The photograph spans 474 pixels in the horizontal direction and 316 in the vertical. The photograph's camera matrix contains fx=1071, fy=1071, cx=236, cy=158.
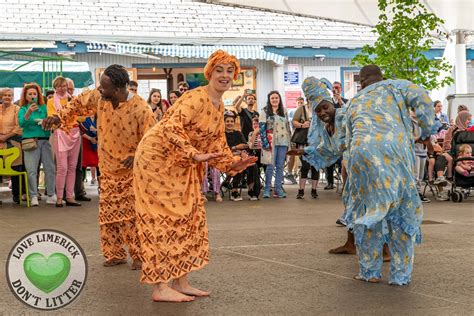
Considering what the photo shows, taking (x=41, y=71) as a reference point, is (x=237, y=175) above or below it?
below

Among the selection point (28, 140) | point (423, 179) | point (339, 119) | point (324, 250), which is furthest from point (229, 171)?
point (423, 179)

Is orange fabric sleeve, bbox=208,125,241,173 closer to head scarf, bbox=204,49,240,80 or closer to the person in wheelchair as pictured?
head scarf, bbox=204,49,240,80

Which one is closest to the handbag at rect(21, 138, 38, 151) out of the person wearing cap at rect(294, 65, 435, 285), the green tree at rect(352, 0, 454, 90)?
the green tree at rect(352, 0, 454, 90)

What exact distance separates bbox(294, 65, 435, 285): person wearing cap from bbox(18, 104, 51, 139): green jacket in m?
9.07

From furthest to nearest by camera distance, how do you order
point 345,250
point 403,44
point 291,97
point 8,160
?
point 291,97, point 403,44, point 8,160, point 345,250

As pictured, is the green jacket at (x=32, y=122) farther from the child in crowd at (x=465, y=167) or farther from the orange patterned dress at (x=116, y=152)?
the orange patterned dress at (x=116, y=152)

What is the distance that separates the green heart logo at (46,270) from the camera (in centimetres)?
795

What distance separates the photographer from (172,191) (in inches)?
303

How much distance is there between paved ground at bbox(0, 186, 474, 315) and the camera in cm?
732

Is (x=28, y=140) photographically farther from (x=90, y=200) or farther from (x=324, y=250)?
(x=324, y=250)

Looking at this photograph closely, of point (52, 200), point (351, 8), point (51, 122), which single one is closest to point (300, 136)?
point (52, 200)

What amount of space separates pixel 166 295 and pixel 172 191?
74 cm

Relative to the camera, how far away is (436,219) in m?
14.2

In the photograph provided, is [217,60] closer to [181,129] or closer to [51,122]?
A: [181,129]
